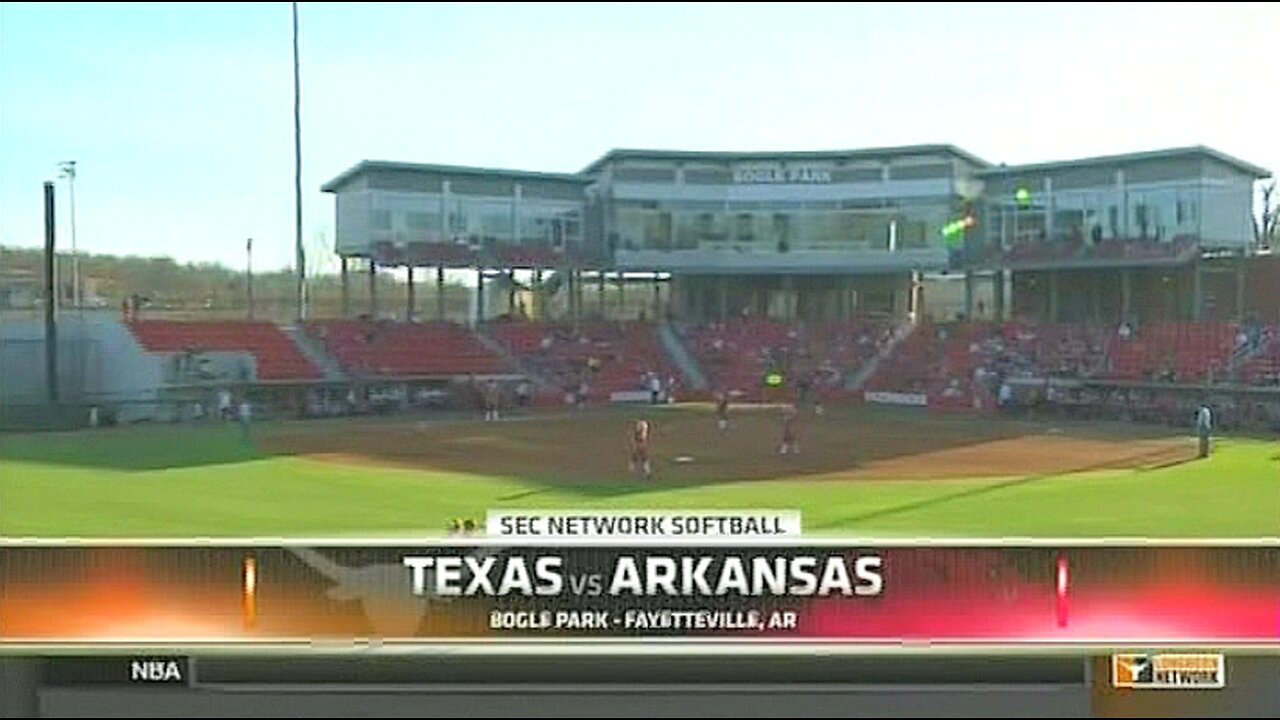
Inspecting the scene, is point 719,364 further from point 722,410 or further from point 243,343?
point 243,343

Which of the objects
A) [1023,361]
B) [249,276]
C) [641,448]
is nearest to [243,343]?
[249,276]

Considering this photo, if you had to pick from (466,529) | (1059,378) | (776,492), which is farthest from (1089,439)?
(466,529)

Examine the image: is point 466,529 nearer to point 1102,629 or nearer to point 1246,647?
point 1102,629

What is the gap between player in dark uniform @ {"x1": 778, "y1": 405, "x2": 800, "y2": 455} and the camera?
12.0ft

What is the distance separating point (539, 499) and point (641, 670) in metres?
0.56

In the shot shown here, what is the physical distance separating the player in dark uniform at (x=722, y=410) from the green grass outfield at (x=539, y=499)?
0.69 ft

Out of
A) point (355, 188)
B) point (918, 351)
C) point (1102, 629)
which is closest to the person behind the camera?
point (1102, 629)

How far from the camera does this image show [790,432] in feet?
12.0

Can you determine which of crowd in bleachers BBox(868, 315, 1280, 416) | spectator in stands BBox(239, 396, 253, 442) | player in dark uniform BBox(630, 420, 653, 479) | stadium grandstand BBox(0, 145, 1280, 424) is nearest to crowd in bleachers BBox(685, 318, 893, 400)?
stadium grandstand BBox(0, 145, 1280, 424)

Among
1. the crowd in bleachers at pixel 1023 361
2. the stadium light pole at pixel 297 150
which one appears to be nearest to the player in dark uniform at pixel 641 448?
the crowd in bleachers at pixel 1023 361

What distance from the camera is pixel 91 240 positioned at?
346cm

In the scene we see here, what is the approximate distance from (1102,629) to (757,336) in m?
1.28

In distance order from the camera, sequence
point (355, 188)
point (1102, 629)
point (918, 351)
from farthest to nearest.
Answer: point (918, 351), point (355, 188), point (1102, 629)

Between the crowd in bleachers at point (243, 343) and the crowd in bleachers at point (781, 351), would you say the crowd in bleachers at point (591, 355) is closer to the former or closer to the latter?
the crowd in bleachers at point (781, 351)
